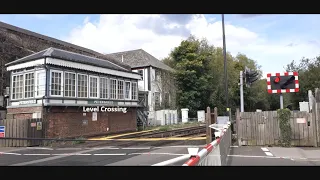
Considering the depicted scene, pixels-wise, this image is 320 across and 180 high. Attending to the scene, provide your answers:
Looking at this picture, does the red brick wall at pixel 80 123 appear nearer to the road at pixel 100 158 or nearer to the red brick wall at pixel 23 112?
the red brick wall at pixel 23 112

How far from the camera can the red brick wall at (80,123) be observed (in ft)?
67.2

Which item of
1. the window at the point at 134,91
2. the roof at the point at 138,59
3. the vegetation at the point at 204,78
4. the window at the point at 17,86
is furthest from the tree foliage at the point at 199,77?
the window at the point at 17,86

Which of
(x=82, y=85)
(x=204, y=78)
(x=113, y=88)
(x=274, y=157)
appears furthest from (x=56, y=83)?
(x=204, y=78)

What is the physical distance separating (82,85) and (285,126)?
50.8ft

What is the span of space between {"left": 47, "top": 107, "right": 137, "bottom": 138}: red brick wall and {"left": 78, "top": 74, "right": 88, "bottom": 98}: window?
155 centimetres

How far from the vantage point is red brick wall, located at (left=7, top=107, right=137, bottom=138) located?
20.4 m

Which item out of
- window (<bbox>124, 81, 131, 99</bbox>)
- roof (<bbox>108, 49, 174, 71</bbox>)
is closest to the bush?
window (<bbox>124, 81, 131, 99</bbox>)

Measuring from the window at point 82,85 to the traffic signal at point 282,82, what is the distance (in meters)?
14.5

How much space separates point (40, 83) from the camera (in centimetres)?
2078

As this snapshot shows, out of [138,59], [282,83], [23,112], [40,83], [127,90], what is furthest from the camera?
[138,59]

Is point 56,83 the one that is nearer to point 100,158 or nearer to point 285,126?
point 100,158

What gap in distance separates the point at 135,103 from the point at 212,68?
80.3 ft
